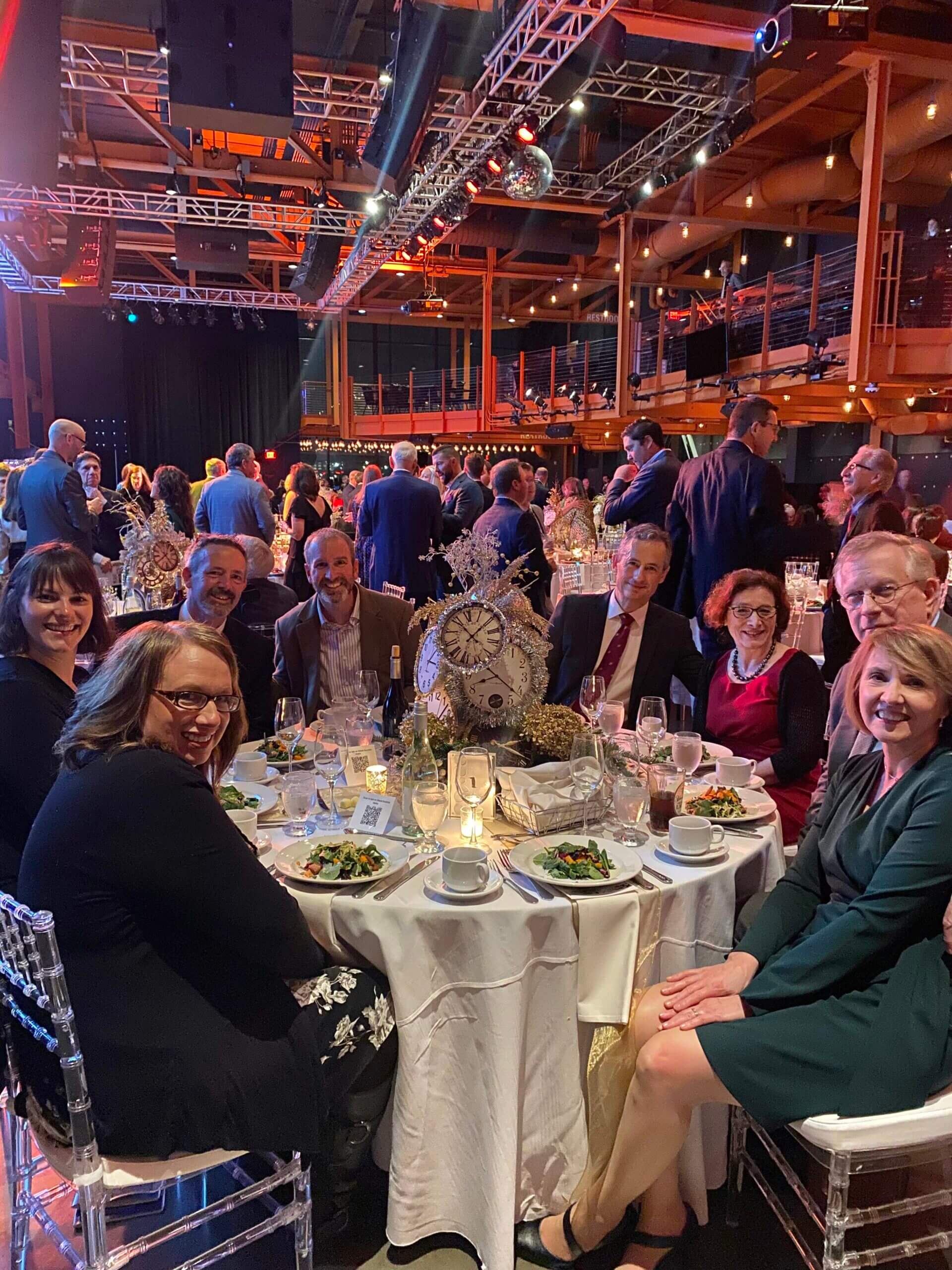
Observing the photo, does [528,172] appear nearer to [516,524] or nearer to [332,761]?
[516,524]

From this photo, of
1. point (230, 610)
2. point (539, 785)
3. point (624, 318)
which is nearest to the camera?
point (539, 785)

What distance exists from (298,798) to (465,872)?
0.55 metres

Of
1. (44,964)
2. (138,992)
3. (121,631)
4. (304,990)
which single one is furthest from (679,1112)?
(121,631)

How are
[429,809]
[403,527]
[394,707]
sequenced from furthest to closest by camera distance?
1. [403,527]
2. [394,707]
3. [429,809]

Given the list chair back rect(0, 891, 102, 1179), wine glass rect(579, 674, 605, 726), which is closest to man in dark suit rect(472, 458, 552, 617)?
wine glass rect(579, 674, 605, 726)

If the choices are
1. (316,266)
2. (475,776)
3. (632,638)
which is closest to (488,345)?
(316,266)

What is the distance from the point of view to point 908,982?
155cm

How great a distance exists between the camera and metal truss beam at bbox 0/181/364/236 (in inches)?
357

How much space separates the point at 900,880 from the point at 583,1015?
0.69 metres

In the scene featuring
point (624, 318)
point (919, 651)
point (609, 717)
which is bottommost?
point (609, 717)

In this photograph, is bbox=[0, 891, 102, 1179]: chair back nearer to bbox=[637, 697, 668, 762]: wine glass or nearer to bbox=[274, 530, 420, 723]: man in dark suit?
bbox=[637, 697, 668, 762]: wine glass

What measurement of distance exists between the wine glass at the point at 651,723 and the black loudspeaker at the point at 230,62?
16.9ft

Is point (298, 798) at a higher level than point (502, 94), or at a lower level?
lower

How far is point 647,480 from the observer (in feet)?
17.0
